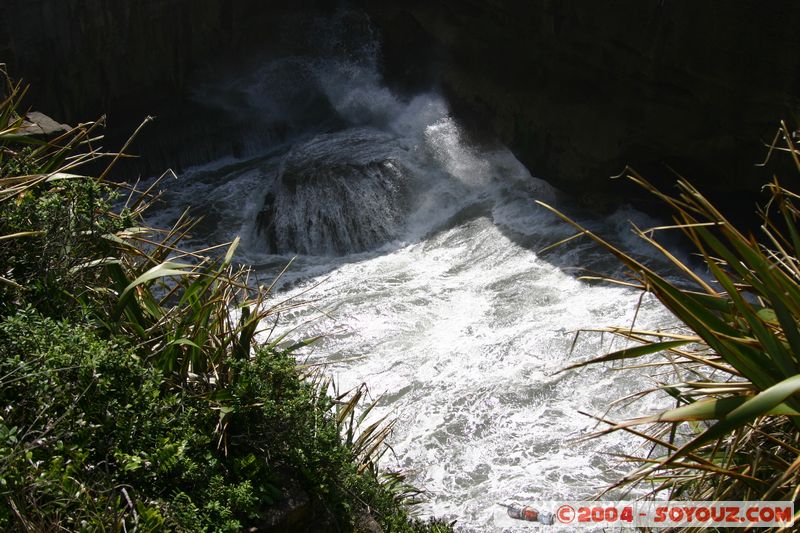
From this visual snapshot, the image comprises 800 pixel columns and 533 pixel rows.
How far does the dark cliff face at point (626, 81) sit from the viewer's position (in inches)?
379

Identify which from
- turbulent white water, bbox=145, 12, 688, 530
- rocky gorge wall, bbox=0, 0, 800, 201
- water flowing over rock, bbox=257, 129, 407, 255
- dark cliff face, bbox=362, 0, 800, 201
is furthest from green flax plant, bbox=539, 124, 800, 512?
water flowing over rock, bbox=257, 129, 407, 255

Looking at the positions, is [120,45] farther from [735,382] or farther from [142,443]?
[735,382]

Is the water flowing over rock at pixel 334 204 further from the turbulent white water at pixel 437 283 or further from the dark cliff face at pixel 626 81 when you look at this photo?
the dark cliff face at pixel 626 81

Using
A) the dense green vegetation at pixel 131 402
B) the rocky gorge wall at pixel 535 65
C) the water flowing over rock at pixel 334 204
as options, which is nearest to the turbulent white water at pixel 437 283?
the water flowing over rock at pixel 334 204

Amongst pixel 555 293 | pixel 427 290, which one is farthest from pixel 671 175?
pixel 427 290

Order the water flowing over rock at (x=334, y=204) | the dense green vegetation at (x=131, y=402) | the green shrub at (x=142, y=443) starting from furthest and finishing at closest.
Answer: the water flowing over rock at (x=334, y=204), the dense green vegetation at (x=131, y=402), the green shrub at (x=142, y=443)

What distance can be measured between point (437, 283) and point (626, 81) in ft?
12.5

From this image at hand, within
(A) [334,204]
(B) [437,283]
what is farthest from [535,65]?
(B) [437,283]

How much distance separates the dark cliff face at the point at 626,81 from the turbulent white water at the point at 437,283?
0.77 metres

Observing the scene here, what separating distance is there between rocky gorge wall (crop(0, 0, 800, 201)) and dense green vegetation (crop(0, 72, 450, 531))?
20.3 ft

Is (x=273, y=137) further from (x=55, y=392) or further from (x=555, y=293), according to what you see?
(x=55, y=392)

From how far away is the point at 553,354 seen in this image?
28.8ft

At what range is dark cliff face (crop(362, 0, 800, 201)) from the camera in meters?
9.62

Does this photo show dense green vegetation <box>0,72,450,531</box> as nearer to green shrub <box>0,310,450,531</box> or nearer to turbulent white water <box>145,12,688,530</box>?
green shrub <box>0,310,450,531</box>
